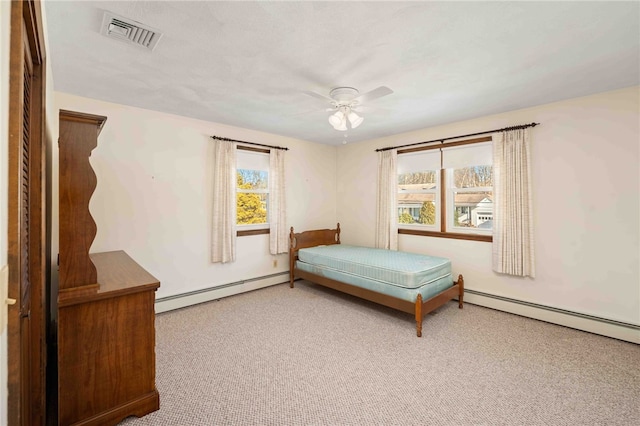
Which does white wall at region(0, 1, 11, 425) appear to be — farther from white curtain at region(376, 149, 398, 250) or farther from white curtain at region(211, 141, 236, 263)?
white curtain at region(376, 149, 398, 250)

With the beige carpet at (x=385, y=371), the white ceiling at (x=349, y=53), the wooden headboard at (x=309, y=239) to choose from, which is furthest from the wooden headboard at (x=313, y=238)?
the white ceiling at (x=349, y=53)

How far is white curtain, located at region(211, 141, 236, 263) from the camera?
4.02 metres

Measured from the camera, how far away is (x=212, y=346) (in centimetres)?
279

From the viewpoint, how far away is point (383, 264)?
11.8ft

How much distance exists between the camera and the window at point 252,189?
439 centimetres

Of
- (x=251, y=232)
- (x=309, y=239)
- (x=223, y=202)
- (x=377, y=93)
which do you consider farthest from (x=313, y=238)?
(x=377, y=93)

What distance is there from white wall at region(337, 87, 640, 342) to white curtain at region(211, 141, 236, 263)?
3.36 metres

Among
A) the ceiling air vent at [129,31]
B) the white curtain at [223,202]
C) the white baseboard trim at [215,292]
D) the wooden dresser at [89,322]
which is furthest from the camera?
the white curtain at [223,202]

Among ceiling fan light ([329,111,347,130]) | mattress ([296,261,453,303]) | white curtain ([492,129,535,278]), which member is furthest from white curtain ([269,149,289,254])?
white curtain ([492,129,535,278])

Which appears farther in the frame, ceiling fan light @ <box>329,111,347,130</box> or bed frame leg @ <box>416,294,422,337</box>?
bed frame leg @ <box>416,294,422,337</box>

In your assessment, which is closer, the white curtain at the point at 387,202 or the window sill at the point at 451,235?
the window sill at the point at 451,235

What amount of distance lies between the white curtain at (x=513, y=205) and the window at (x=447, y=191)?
0.17 metres

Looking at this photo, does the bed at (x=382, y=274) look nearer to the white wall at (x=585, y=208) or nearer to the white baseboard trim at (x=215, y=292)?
the white baseboard trim at (x=215, y=292)

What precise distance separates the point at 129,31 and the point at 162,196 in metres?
2.10
